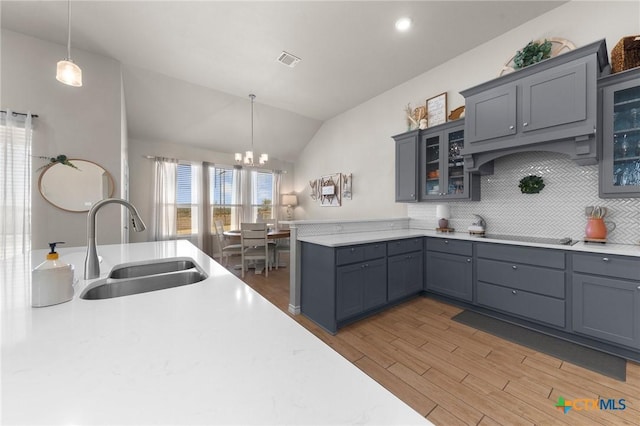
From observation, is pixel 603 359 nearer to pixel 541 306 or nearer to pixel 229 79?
pixel 541 306

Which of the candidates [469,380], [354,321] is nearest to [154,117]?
[354,321]

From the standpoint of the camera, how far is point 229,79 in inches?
156

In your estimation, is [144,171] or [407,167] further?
[144,171]

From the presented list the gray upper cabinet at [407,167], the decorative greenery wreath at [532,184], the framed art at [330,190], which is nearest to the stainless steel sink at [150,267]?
→ the gray upper cabinet at [407,167]

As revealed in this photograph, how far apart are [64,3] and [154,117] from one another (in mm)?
2266

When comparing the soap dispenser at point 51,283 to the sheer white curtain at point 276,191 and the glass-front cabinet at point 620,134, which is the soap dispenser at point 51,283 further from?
the sheer white curtain at point 276,191

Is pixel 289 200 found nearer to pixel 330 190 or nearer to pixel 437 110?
pixel 330 190

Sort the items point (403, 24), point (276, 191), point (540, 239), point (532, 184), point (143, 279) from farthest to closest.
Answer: point (276, 191) < point (403, 24) < point (532, 184) < point (540, 239) < point (143, 279)

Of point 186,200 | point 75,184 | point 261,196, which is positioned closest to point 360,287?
point 75,184

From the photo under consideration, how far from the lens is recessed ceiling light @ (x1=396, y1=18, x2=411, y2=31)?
8.97 feet

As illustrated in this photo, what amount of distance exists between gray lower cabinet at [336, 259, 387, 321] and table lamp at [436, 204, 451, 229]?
1.24m

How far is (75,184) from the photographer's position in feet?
9.93

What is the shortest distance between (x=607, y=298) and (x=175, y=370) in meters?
3.03

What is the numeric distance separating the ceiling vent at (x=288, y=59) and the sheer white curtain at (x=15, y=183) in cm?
305
